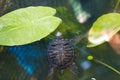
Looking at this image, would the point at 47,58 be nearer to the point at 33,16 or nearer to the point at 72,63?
the point at 72,63

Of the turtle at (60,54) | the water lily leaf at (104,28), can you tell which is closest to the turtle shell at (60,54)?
the turtle at (60,54)

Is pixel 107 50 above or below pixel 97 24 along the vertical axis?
below

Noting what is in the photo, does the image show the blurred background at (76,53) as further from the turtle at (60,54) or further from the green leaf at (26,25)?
the green leaf at (26,25)

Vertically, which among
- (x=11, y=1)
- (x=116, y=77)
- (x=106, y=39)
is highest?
(x=11, y=1)

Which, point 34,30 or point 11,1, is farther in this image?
point 11,1

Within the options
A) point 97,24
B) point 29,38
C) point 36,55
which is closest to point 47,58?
point 36,55

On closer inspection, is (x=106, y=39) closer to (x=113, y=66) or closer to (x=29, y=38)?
(x=113, y=66)

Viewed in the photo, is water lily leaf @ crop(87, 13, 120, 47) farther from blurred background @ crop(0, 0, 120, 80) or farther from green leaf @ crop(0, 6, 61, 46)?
green leaf @ crop(0, 6, 61, 46)

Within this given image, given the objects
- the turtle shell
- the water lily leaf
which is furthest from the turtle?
the water lily leaf
